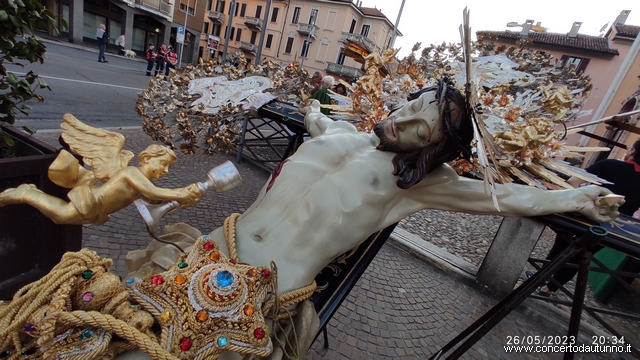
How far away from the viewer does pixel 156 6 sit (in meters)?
23.9

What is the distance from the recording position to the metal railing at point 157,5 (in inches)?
902

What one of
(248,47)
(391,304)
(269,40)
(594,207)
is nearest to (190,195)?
(594,207)

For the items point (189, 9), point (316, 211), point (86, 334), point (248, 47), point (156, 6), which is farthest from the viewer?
point (248, 47)

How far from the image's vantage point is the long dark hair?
1322mm

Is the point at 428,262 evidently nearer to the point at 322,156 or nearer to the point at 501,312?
the point at 501,312

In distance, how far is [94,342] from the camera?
2.88 feet

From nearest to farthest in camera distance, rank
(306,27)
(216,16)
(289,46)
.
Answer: (306,27), (289,46), (216,16)

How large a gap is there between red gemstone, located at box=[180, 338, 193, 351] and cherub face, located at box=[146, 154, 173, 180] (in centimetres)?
51

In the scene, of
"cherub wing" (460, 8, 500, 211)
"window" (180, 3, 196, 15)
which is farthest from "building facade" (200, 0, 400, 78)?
"cherub wing" (460, 8, 500, 211)

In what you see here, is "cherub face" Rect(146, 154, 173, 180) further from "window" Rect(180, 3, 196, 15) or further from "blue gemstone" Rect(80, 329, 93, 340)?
"window" Rect(180, 3, 196, 15)

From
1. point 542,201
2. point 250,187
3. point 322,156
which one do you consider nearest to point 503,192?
point 542,201

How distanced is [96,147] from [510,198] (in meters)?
1.68

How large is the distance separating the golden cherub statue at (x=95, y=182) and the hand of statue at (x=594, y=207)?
1670 mm
